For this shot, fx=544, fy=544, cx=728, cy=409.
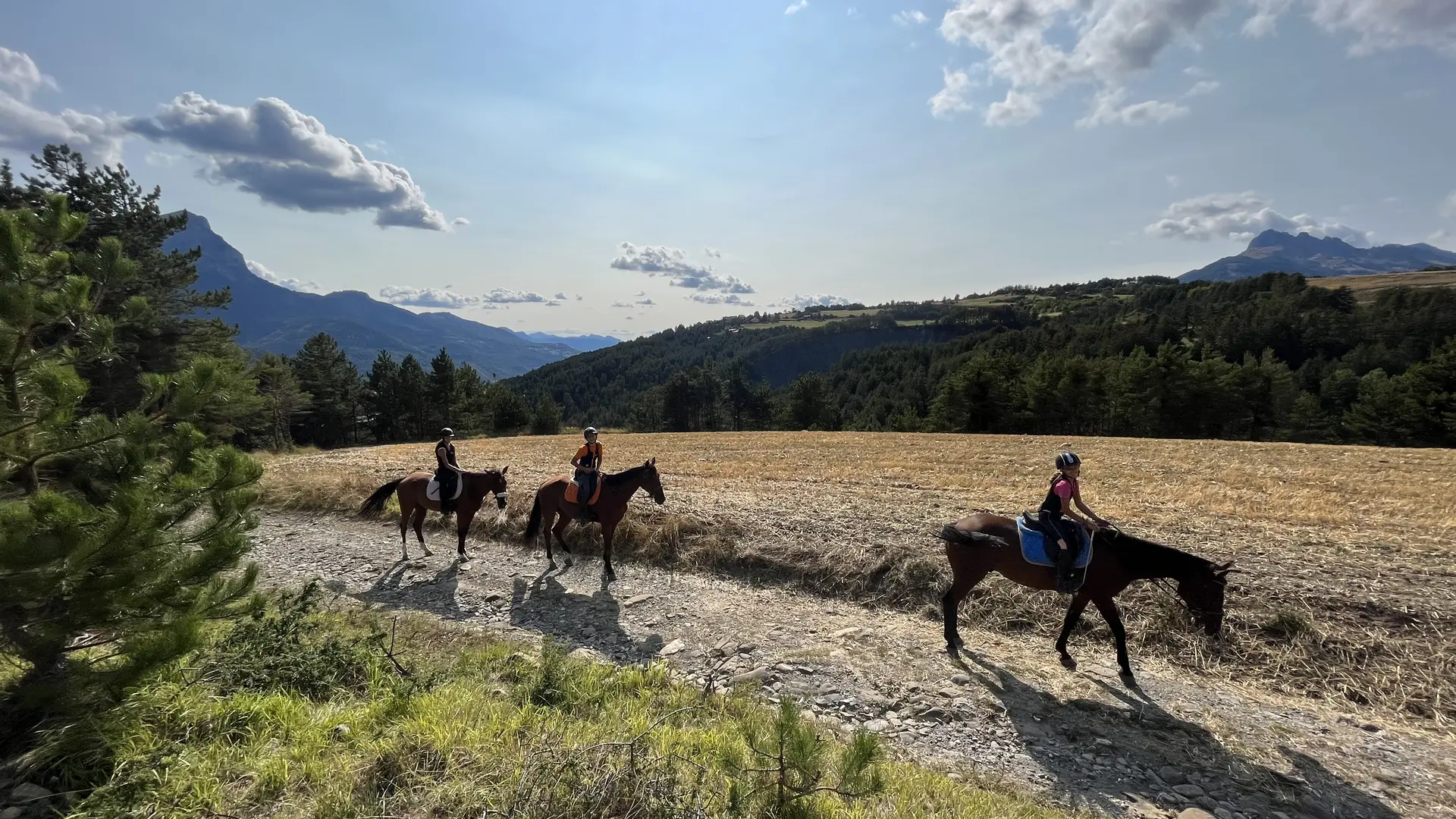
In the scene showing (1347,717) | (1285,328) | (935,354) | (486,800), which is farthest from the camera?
(935,354)

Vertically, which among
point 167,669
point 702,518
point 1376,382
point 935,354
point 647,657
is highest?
point 935,354

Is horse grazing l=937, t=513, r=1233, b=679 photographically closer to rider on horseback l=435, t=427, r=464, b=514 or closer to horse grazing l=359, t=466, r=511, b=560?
horse grazing l=359, t=466, r=511, b=560

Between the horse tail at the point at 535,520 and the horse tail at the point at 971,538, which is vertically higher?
the horse tail at the point at 971,538

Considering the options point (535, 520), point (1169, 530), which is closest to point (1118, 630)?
point (1169, 530)

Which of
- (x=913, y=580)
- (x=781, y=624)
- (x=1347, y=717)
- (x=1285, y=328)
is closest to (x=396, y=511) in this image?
(x=781, y=624)

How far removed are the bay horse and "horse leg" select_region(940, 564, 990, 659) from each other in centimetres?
595

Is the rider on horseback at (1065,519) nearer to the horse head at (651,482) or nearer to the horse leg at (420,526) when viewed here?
the horse head at (651,482)

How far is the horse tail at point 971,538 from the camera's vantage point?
8031mm

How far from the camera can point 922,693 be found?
6.93m


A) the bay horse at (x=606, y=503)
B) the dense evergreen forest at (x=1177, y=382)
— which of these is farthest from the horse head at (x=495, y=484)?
the dense evergreen forest at (x=1177, y=382)

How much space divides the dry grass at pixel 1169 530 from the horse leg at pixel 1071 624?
0.88 metres

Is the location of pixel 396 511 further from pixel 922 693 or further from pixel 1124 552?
pixel 1124 552

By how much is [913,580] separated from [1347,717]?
17.7ft

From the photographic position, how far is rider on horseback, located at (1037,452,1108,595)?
24.5ft
